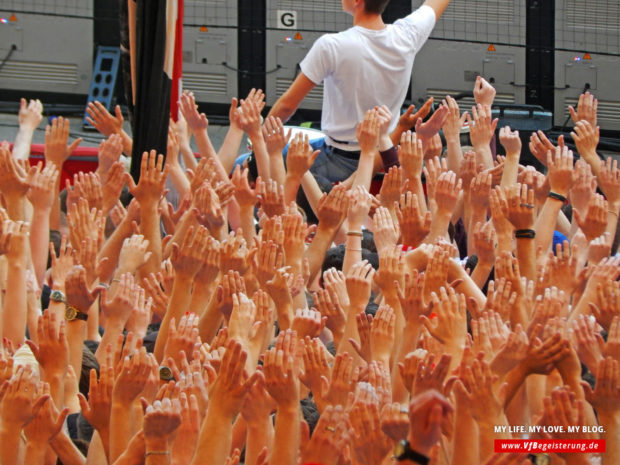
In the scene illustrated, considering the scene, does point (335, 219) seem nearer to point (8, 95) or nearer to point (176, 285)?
point (176, 285)

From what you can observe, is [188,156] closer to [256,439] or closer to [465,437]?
[256,439]

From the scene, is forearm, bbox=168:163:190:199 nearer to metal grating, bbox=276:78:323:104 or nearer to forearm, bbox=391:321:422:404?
forearm, bbox=391:321:422:404

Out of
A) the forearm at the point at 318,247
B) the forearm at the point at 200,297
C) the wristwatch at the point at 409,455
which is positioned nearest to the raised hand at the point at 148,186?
the forearm at the point at 318,247

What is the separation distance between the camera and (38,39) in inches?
317

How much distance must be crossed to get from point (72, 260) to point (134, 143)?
0.95 meters

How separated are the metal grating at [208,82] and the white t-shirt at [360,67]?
4059 millimetres

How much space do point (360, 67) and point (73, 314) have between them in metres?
1.90

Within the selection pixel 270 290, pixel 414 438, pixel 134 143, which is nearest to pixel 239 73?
pixel 134 143

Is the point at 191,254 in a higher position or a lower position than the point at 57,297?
higher

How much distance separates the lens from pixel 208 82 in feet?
27.1

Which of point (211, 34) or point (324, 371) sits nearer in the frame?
point (324, 371)

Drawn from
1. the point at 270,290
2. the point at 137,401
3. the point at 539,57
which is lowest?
the point at 137,401

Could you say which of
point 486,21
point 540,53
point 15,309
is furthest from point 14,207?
point 540,53

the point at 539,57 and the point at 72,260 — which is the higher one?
the point at 539,57
